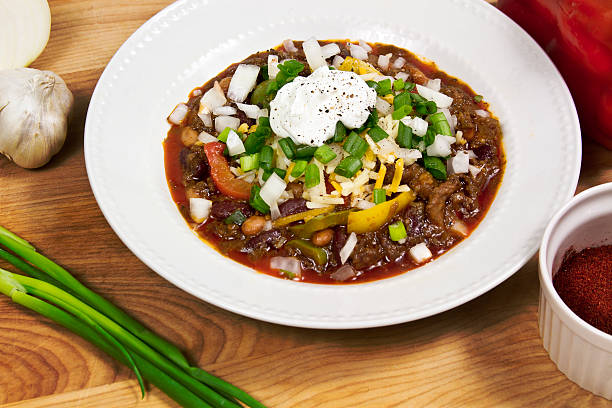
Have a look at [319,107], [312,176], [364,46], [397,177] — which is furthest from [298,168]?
[364,46]

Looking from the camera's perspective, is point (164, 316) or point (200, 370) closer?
point (200, 370)

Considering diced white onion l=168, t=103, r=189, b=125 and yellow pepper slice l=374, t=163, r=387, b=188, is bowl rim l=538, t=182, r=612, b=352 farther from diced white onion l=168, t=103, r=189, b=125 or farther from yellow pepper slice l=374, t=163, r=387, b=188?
diced white onion l=168, t=103, r=189, b=125

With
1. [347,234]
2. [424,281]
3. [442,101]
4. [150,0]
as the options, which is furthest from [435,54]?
[150,0]

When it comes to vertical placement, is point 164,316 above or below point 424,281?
below

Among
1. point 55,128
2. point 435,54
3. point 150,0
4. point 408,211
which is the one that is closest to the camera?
point 408,211

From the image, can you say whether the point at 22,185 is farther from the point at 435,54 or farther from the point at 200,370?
the point at 435,54
